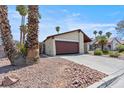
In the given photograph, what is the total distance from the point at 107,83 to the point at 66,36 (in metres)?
20.8

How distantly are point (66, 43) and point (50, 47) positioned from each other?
2.37 m

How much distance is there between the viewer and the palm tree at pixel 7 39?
15.4 m

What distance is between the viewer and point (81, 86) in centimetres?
1100

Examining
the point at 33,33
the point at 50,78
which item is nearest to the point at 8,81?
the point at 50,78

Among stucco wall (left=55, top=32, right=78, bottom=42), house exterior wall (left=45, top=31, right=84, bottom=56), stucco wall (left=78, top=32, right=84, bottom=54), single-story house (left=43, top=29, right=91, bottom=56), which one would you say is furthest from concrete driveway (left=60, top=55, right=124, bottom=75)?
stucco wall (left=78, top=32, right=84, bottom=54)

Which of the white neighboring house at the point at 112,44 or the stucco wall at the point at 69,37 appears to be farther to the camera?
the white neighboring house at the point at 112,44

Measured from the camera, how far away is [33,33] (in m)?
15.8

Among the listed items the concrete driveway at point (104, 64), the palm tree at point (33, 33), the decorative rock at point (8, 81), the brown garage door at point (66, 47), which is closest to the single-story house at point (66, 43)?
the brown garage door at point (66, 47)

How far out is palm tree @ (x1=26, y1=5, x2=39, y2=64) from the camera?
1567cm

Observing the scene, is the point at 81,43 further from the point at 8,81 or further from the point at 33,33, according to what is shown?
the point at 8,81

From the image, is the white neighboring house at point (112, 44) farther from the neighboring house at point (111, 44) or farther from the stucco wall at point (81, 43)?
the stucco wall at point (81, 43)

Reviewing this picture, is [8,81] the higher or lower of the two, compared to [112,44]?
lower

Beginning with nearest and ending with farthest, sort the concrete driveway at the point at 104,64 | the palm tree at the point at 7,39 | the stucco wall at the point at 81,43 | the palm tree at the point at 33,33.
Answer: the palm tree at the point at 7,39 → the palm tree at the point at 33,33 → the concrete driveway at the point at 104,64 → the stucco wall at the point at 81,43
